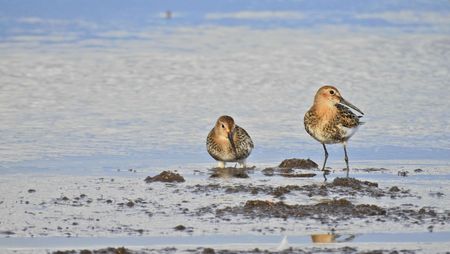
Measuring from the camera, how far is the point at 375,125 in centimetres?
1511

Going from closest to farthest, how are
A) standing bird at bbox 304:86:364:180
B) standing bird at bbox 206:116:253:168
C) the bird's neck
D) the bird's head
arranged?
1. standing bird at bbox 206:116:253:168
2. standing bird at bbox 304:86:364:180
3. the bird's neck
4. the bird's head

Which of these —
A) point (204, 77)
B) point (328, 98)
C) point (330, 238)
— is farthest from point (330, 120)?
point (204, 77)

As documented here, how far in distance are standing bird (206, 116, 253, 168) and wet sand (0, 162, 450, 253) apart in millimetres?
480

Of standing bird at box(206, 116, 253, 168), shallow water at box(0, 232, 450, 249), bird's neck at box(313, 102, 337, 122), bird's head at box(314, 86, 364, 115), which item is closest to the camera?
shallow water at box(0, 232, 450, 249)

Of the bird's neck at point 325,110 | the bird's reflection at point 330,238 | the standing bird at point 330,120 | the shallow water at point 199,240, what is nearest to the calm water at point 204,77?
the standing bird at point 330,120

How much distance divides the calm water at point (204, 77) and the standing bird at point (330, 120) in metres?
0.33

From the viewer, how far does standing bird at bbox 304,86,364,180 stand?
13367 millimetres

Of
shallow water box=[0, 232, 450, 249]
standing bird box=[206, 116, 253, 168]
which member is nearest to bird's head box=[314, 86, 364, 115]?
standing bird box=[206, 116, 253, 168]

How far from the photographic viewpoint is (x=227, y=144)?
13.0 metres

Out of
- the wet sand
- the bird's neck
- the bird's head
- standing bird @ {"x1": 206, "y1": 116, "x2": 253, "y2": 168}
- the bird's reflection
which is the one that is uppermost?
the bird's head

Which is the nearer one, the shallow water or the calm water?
the shallow water

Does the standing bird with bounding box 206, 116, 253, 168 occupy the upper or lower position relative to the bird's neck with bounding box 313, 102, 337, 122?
lower

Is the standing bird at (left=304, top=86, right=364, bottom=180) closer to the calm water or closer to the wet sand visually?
the calm water

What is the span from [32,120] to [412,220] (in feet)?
23.0
